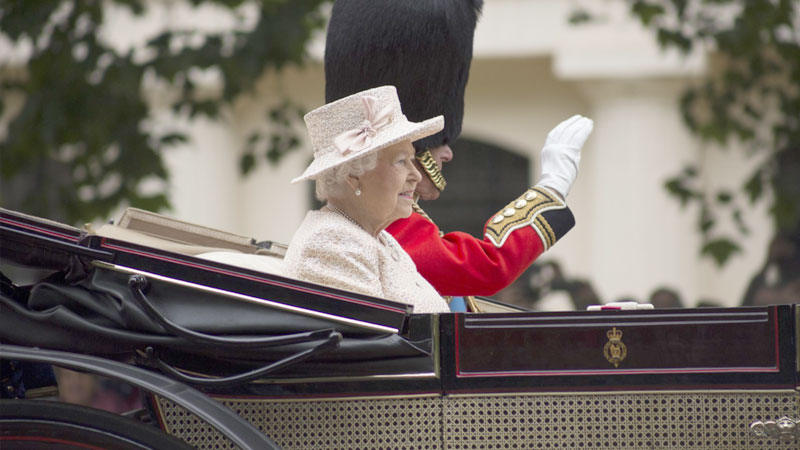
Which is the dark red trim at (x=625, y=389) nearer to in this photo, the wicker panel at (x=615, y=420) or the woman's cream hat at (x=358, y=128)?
the wicker panel at (x=615, y=420)

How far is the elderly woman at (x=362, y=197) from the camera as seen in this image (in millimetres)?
2477

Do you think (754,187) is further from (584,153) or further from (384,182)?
(384,182)

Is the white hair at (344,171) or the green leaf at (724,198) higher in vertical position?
the green leaf at (724,198)

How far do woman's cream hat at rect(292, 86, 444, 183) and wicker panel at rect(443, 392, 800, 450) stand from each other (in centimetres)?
60

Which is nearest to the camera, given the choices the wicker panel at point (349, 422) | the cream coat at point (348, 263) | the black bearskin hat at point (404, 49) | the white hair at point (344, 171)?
the wicker panel at point (349, 422)

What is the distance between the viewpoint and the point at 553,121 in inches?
409

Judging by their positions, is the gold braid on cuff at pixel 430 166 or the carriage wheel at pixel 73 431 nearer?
the carriage wheel at pixel 73 431

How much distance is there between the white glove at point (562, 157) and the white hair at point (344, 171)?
60 centimetres

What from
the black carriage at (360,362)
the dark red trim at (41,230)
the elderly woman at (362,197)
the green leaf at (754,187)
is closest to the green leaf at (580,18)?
the green leaf at (754,187)

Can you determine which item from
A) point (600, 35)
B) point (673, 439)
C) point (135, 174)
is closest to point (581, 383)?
point (673, 439)

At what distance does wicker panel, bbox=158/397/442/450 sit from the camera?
2324 mm

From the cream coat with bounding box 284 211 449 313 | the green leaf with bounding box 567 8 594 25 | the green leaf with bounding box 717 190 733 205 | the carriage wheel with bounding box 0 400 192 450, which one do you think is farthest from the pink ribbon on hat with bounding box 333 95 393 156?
the green leaf with bounding box 717 190 733 205

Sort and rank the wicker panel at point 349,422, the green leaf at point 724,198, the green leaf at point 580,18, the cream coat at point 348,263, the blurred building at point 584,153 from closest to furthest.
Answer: the wicker panel at point 349,422, the cream coat at point 348,263, the green leaf at point 580,18, the green leaf at point 724,198, the blurred building at point 584,153

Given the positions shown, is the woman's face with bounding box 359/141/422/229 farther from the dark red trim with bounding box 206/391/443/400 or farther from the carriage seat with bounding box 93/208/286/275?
the dark red trim with bounding box 206/391/443/400
